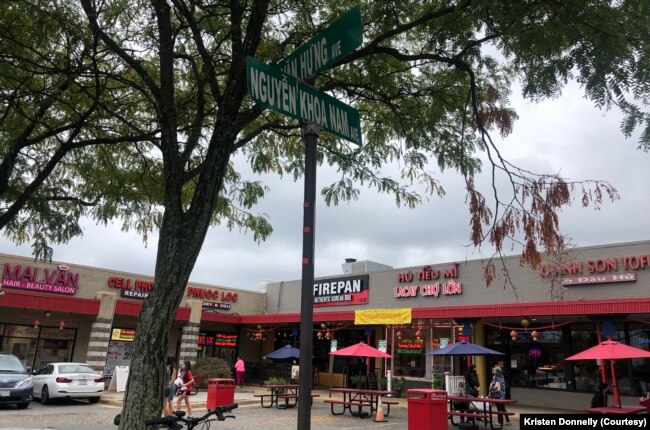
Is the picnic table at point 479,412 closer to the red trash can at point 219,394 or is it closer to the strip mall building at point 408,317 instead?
the strip mall building at point 408,317

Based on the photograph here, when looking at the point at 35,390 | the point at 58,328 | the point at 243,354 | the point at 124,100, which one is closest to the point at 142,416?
the point at 124,100

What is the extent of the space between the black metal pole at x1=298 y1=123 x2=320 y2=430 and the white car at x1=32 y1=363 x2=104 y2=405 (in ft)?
60.3

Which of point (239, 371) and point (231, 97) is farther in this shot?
point (239, 371)

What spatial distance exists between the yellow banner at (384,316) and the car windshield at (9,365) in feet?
46.8

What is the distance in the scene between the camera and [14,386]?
16656mm

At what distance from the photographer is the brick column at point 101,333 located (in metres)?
23.5

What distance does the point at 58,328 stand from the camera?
26984 millimetres

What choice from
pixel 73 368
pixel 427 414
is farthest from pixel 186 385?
pixel 427 414

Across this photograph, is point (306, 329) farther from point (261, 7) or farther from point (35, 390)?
point (35, 390)

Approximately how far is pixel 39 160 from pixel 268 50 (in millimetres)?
6436

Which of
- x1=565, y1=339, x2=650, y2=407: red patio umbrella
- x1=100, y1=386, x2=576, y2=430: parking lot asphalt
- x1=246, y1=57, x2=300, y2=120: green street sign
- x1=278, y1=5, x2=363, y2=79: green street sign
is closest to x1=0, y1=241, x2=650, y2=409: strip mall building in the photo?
x1=100, y1=386, x2=576, y2=430: parking lot asphalt

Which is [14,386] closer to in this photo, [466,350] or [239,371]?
[239,371]

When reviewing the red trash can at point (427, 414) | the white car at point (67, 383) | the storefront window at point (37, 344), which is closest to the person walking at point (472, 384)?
the red trash can at point (427, 414)

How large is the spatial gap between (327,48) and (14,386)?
1720cm
